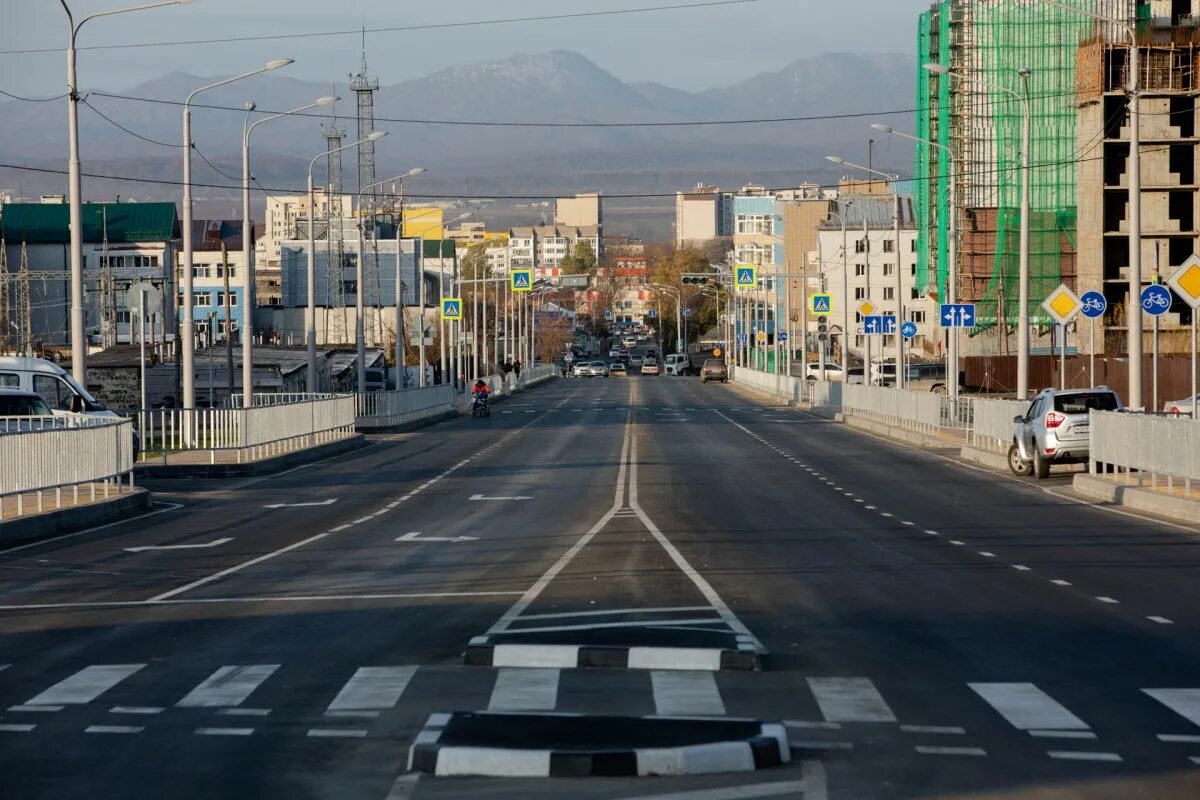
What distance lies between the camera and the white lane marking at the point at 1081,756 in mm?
9008

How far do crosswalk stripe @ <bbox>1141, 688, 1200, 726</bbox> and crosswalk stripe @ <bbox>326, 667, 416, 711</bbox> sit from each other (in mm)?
4801

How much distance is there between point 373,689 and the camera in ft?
36.9

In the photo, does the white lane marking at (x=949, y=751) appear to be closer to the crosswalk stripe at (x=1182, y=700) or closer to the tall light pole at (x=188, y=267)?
the crosswalk stripe at (x=1182, y=700)

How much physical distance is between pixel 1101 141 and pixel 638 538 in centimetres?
7029

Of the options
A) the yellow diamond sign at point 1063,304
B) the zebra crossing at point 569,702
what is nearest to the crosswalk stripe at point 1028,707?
the zebra crossing at point 569,702

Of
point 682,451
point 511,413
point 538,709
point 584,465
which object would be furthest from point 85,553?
point 511,413

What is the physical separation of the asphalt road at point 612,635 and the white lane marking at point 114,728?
35 mm

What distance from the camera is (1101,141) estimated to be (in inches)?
3406

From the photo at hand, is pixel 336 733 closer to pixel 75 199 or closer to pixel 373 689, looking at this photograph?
pixel 373 689

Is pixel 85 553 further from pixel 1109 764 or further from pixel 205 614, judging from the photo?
pixel 1109 764

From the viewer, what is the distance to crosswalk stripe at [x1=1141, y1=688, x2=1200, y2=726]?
33.7ft

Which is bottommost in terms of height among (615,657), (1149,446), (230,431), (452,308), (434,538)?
(434,538)

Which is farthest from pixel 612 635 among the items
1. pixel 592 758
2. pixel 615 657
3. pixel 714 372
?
pixel 714 372

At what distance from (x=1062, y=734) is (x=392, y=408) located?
5354cm
